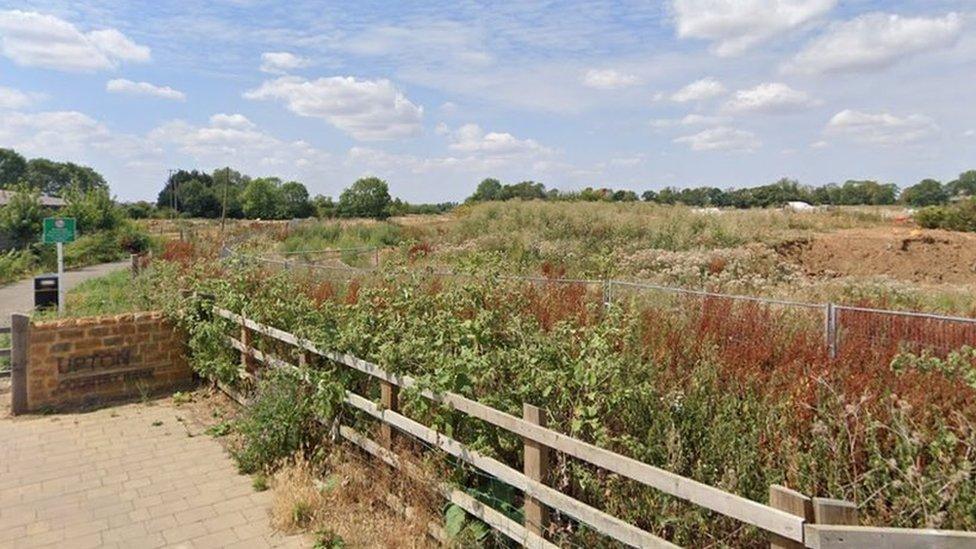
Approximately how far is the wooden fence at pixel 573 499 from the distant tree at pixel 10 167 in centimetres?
12252

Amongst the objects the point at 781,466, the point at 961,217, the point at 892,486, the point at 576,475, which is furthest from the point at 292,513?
the point at 961,217

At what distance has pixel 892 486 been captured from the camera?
2.67 meters

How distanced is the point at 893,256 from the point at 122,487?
69.4ft

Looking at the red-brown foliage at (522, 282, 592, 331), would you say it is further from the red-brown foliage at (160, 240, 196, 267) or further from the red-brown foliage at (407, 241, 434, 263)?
the red-brown foliage at (160, 240, 196, 267)

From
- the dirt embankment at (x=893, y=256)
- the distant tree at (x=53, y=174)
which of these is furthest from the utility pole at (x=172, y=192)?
the dirt embankment at (x=893, y=256)

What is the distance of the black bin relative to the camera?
1146 centimetres

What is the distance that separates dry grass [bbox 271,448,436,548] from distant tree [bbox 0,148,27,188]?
400 ft

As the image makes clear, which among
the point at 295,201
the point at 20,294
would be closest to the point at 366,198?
the point at 295,201

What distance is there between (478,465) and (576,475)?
63 cm

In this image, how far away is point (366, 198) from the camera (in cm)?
7644

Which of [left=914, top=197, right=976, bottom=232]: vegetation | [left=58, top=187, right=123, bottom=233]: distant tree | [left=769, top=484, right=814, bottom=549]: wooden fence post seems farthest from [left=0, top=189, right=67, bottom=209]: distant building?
[left=914, top=197, right=976, bottom=232]: vegetation

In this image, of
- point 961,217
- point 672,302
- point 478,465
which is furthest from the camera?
point 961,217

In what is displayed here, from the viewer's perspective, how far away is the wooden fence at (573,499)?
1997mm

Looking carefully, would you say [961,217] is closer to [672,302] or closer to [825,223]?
[825,223]
